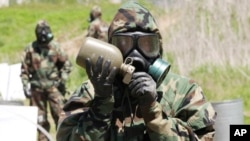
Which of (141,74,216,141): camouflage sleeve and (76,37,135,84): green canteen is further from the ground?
(76,37,135,84): green canteen

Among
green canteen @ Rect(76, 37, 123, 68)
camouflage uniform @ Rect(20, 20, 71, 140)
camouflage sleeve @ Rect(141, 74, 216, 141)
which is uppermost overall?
green canteen @ Rect(76, 37, 123, 68)

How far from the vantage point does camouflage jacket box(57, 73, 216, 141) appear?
3.76m

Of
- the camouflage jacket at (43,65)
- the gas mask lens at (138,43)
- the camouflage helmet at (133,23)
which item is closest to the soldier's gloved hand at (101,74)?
the gas mask lens at (138,43)

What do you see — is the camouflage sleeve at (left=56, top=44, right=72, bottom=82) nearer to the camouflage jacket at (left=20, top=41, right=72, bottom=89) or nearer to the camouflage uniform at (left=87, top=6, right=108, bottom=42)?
the camouflage jacket at (left=20, top=41, right=72, bottom=89)

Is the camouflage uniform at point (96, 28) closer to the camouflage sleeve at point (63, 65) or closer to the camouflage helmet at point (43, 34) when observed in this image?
the camouflage sleeve at point (63, 65)

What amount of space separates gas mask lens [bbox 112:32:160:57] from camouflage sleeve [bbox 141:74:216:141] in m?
0.25

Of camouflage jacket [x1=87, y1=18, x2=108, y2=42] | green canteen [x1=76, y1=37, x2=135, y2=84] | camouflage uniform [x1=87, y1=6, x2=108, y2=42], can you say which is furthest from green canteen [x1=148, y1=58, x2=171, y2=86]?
camouflage jacket [x1=87, y1=18, x2=108, y2=42]

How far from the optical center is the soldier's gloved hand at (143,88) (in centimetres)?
362

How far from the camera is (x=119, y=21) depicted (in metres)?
3.96

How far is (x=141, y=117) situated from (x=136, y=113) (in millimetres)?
34

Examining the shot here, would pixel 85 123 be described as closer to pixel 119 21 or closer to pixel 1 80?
pixel 119 21

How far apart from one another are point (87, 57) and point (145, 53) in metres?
0.31

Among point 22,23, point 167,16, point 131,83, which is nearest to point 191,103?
point 131,83

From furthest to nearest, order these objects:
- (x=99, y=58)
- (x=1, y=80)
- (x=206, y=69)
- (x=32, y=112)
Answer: (x=206, y=69) < (x=1, y=80) < (x=32, y=112) < (x=99, y=58)
